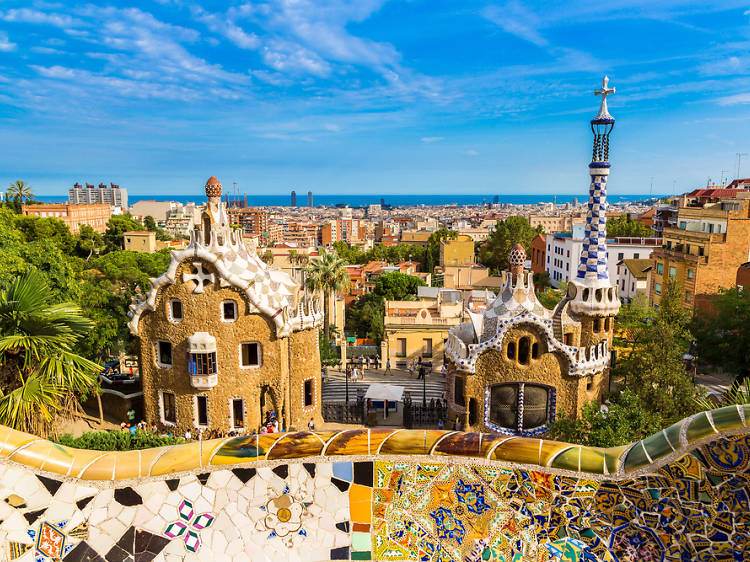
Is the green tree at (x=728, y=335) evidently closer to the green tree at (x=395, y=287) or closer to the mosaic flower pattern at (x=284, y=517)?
the mosaic flower pattern at (x=284, y=517)

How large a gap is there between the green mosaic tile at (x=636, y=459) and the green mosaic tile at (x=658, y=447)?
9 cm

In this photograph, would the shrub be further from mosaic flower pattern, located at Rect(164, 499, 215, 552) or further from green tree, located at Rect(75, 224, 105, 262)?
green tree, located at Rect(75, 224, 105, 262)

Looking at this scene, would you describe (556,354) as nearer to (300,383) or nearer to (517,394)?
(517,394)

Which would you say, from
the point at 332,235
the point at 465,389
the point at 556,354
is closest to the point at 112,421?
the point at 465,389

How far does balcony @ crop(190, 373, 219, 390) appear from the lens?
21719 mm

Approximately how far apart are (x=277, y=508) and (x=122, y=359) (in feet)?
101

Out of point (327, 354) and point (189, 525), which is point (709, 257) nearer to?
point (327, 354)

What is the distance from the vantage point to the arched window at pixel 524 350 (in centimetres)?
2166

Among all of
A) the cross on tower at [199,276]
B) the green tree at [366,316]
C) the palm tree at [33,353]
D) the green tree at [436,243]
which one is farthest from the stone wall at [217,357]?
the green tree at [436,243]

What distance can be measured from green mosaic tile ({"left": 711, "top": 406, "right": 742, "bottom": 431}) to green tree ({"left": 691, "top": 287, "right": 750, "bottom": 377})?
2330 centimetres

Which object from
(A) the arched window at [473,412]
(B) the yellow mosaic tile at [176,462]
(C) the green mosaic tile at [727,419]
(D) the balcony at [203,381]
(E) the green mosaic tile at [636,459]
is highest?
(C) the green mosaic tile at [727,419]

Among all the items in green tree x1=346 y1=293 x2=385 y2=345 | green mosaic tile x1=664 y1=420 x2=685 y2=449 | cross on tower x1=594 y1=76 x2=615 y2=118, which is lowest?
green tree x1=346 y1=293 x2=385 y2=345

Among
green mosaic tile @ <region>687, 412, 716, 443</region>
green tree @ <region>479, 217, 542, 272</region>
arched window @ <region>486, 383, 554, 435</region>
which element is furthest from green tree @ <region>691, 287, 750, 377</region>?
green tree @ <region>479, 217, 542, 272</region>

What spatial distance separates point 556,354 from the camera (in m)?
21.6
